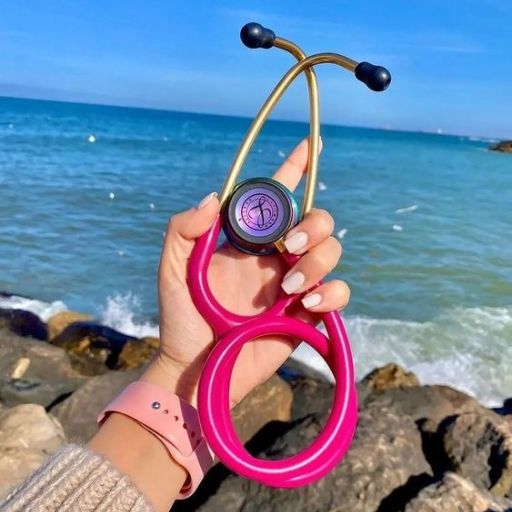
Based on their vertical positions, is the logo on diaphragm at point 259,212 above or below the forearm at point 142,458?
above

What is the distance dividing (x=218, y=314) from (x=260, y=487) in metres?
2.15

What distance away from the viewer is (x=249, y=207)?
6.26 ft

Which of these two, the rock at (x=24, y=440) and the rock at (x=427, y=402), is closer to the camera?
the rock at (x=24, y=440)

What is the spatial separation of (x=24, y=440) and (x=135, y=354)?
8.10ft

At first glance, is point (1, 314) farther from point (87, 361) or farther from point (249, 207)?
point (249, 207)

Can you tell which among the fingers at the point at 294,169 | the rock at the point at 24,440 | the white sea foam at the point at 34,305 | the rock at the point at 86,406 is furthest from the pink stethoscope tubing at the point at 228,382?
the white sea foam at the point at 34,305

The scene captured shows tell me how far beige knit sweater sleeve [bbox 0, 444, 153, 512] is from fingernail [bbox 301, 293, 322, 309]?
62cm

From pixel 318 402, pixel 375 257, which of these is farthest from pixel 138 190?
pixel 318 402

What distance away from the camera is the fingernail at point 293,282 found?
6.06ft

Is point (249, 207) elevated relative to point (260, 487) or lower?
elevated

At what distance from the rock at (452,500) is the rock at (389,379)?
9.67 ft

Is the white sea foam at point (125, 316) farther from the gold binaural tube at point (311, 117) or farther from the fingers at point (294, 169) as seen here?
the gold binaural tube at point (311, 117)

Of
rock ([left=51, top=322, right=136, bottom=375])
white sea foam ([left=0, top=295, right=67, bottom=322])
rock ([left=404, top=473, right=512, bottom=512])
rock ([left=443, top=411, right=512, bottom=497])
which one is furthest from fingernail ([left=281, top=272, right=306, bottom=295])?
white sea foam ([left=0, top=295, right=67, bottom=322])

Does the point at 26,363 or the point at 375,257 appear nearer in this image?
the point at 26,363
